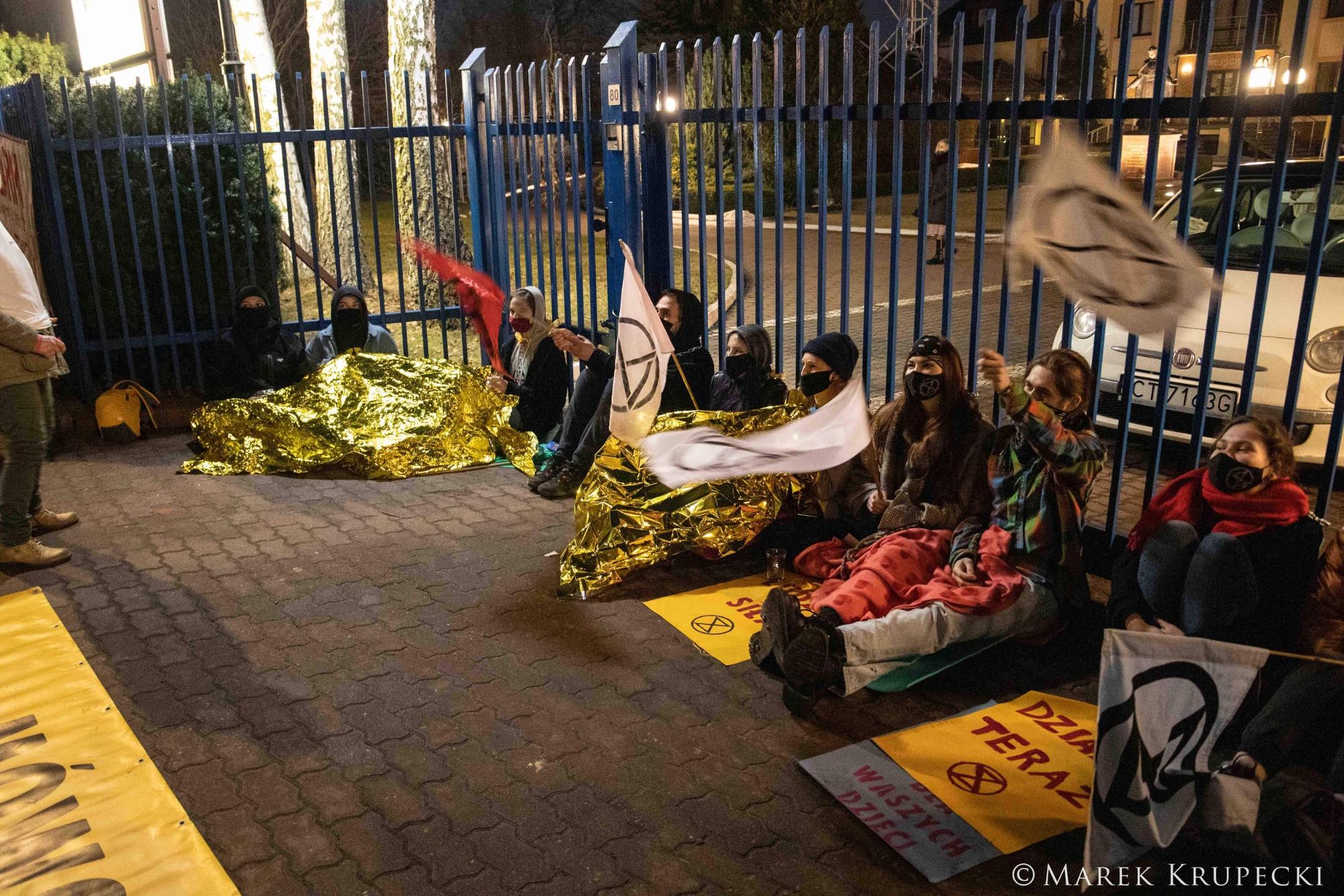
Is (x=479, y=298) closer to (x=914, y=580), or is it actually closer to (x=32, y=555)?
(x=32, y=555)

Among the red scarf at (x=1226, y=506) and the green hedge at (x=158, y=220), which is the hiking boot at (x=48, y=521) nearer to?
the green hedge at (x=158, y=220)

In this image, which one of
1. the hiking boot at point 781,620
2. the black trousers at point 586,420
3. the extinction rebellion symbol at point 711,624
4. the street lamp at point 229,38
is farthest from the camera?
the street lamp at point 229,38

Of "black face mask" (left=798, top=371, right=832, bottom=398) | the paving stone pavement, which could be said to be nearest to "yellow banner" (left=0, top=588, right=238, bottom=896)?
the paving stone pavement

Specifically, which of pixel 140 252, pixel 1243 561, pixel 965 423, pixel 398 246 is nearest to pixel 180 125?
pixel 140 252

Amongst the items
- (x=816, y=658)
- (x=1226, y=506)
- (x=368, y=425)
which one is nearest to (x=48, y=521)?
(x=368, y=425)

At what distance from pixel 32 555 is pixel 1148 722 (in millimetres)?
5116

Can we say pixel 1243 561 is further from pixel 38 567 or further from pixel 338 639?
pixel 38 567

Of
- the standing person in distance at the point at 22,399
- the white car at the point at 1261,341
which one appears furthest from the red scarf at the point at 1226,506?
the standing person in distance at the point at 22,399

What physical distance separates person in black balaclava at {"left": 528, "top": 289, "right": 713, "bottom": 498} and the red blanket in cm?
161

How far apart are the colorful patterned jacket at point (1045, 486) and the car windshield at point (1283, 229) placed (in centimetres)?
261

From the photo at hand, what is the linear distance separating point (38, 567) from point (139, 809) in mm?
2543

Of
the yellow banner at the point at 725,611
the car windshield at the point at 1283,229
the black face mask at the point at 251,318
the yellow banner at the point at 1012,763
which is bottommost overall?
the yellow banner at the point at 725,611

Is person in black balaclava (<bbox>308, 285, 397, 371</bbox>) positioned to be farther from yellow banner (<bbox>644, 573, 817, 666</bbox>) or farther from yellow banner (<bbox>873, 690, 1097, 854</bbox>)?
yellow banner (<bbox>873, 690, 1097, 854</bbox>)

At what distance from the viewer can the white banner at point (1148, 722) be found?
115 inches
